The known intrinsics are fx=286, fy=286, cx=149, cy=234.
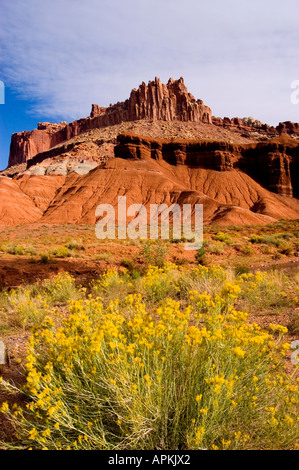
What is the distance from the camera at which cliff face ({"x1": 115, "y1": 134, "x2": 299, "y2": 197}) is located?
2493 inches

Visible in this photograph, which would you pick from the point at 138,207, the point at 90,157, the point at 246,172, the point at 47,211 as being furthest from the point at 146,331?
the point at 90,157

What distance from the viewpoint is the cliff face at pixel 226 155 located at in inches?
2493

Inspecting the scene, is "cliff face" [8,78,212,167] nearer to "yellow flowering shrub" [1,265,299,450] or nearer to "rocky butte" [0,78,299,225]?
"rocky butte" [0,78,299,225]

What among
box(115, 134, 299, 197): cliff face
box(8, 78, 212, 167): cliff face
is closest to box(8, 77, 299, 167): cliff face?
box(8, 78, 212, 167): cliff face

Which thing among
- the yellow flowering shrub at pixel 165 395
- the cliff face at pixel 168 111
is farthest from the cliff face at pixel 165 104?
the yellow flowering shrub at pixel 165 395

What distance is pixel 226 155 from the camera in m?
64.8

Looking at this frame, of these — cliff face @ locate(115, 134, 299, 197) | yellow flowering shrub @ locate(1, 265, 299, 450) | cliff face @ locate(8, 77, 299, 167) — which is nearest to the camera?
yellow flowering shrub @ locate(1, 265, 299, 450)

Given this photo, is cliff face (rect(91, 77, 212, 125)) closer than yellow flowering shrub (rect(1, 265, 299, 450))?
No

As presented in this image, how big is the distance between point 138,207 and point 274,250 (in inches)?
1444

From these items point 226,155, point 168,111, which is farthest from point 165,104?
point 226,155

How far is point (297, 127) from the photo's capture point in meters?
113

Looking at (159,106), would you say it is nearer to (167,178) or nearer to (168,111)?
(168,111)

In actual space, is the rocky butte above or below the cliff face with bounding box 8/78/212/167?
below
